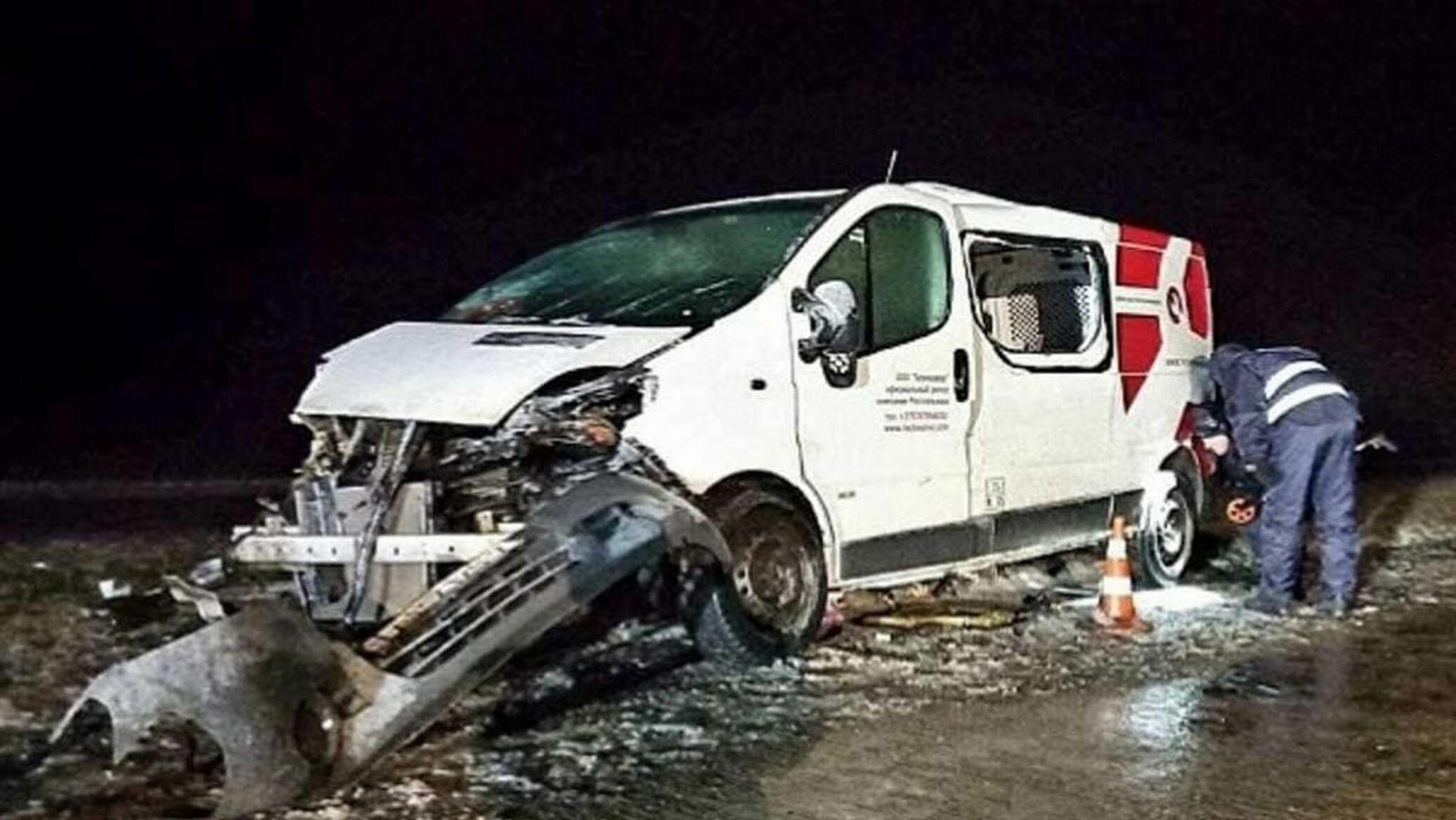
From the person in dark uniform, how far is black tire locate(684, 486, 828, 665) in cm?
272

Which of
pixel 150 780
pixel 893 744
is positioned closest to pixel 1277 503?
pixel 893 744

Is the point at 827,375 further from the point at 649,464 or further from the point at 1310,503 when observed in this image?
the point at 1310,503

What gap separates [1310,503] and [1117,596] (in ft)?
4.33

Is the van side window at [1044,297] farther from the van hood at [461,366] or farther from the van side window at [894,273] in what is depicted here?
the van hood at [461,366]

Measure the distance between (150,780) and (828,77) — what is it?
1199 inches

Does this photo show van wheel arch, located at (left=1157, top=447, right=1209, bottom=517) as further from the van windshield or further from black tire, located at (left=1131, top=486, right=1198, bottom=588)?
the van windshield

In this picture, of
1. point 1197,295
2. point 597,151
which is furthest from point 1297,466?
point 597,151

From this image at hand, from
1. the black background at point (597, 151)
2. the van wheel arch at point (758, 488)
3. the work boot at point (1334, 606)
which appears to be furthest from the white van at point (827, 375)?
the black background at point (597, 151)

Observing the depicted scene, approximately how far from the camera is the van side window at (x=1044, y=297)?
30.3 ft

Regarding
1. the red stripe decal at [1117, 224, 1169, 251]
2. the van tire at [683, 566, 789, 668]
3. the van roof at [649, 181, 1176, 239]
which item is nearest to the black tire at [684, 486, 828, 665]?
the van tire at [683, 566, 789, 668]

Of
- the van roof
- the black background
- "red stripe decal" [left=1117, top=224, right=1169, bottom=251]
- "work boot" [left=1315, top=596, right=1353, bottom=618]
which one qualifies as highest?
the black background

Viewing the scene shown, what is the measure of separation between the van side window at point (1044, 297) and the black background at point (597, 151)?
42.5 ft

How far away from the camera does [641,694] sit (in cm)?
711

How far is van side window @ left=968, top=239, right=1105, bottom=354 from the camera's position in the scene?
9227 millimetres
